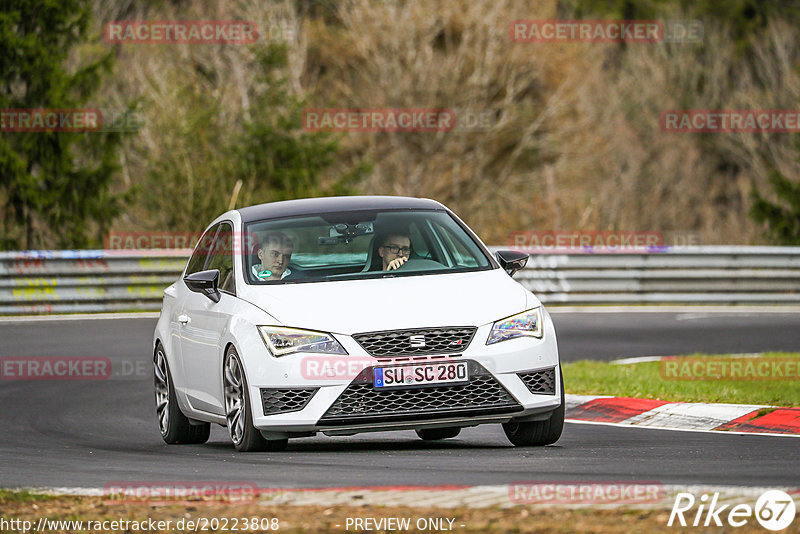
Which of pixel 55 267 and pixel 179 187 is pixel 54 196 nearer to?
pixel 179 187

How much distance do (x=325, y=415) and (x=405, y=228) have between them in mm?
1869

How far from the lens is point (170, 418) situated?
36.2 feet

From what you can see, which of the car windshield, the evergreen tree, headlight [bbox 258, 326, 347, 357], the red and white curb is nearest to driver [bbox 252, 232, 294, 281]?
the car windshield

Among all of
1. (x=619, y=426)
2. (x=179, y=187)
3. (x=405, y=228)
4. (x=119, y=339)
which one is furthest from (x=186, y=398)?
(x=179, y=187)

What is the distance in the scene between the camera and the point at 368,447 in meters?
10.0

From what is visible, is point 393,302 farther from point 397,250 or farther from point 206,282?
point 206,282

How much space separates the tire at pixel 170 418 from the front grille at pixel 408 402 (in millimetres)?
2305

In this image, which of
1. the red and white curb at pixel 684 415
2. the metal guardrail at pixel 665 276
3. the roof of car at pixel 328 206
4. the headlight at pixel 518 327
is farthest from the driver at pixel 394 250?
the metal guardrail at pixel 665 276

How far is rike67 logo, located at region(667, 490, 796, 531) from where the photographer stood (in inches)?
241

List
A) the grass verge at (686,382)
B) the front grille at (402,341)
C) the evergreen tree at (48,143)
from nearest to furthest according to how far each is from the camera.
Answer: the front grille at (402,341)
the grass verge at (686,382)
the evergreen tree at (48,143)

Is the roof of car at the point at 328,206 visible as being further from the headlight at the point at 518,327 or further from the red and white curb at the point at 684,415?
the red and white curb at the point at 684,415

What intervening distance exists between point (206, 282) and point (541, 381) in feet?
7.61

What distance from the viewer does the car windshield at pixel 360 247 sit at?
9.97m

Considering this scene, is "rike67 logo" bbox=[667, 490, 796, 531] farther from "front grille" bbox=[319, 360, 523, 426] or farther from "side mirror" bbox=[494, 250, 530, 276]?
"side mirror" bbox=[494, 250, 530, 276]
